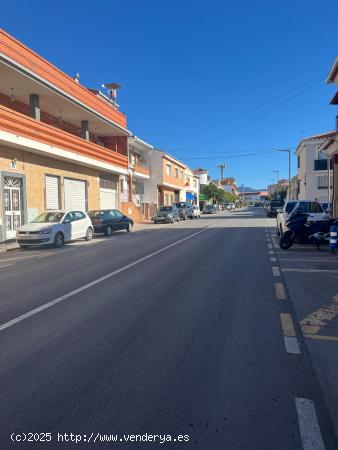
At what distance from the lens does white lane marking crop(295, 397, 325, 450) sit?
261 cm

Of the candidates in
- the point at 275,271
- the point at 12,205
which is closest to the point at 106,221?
the point at 12,205

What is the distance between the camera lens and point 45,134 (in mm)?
18562

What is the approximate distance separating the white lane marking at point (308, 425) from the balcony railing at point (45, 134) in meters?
15.6

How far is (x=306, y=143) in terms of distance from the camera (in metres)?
43.5

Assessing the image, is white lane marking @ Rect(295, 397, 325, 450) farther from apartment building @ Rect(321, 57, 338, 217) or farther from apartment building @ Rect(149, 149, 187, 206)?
apartment building @ Rect(149, 149, 187, 206)

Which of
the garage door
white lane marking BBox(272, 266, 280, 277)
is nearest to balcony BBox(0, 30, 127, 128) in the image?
the garage door

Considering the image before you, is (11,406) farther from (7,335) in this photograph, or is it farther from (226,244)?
(226,244)

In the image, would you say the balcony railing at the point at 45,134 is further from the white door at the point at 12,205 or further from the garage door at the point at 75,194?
the white door at the point at 12,205

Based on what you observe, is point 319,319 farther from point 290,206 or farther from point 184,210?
point 184,210

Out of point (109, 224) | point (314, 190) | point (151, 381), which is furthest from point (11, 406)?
point (314, 190)

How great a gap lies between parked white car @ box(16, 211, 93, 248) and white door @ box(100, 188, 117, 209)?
1041cm

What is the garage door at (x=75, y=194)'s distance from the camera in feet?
74.5

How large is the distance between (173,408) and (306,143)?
45.0 metres

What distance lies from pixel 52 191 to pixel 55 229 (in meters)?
6.73
